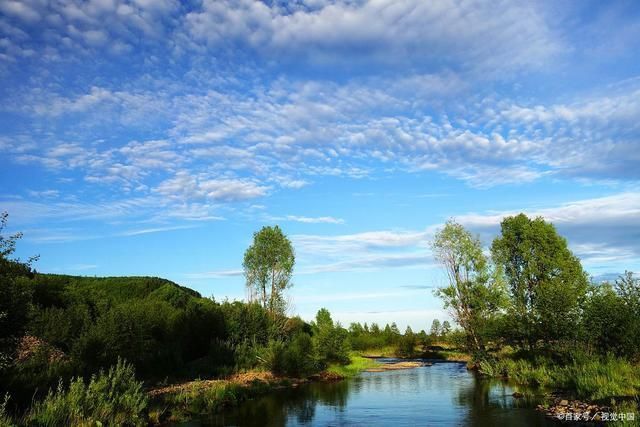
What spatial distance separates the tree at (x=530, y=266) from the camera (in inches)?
1445

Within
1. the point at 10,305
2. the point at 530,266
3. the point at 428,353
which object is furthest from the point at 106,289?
the point at 428,353

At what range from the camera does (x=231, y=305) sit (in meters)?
44.8

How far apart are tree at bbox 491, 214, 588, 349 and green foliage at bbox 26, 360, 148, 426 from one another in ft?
93.2

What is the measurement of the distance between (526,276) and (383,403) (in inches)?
1004

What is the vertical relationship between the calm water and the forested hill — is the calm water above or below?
below

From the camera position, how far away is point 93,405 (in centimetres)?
1638

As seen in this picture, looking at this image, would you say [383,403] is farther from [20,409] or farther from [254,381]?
[20,409]

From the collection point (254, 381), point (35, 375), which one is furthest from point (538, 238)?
point (35, 375)

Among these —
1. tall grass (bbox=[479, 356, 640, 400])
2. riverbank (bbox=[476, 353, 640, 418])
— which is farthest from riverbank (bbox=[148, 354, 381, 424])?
tall grass (bbox=[479, 356, 640, 400])

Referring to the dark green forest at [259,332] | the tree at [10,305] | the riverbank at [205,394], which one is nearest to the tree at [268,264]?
the dark green forest at [259,332]

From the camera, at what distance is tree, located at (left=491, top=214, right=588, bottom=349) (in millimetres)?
36713

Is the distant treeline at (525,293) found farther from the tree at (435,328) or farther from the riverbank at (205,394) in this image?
the tree at (435,328)

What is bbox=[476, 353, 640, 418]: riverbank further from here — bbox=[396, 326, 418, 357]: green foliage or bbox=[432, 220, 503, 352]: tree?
bbox=[396, 326, 418, 357]: green foliage

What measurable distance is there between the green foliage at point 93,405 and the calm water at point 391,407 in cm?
351
